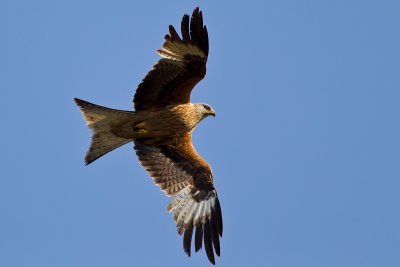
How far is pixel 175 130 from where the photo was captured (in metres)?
12.8

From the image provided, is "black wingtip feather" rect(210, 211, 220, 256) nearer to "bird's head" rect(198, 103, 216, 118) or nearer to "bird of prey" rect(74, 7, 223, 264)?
"bird of prey" rect(74, 7, 223, 264)

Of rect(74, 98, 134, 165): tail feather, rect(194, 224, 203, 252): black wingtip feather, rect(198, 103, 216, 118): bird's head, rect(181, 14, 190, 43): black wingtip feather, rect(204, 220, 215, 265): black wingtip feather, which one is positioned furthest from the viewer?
rect(198, 103, 216, 118): bird's head

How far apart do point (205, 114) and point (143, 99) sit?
1.10 m

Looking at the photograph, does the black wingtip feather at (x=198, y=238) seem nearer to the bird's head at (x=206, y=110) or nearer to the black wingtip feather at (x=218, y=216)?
the black wingtip feather at (x=218, y=216)

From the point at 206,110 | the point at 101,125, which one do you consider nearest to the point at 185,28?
the point at 206,110

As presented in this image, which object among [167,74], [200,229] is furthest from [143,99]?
[200,229]

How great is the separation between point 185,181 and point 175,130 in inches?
38.2

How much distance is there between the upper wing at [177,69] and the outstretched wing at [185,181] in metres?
0.82

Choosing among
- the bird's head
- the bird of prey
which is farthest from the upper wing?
the bird's head

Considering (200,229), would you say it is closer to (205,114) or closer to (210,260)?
(210,260)

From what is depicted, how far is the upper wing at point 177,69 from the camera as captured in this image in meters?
12.0

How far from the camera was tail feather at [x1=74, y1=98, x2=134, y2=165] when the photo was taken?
1231cm

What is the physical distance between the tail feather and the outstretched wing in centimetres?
57

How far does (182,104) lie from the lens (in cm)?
1263
